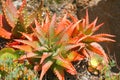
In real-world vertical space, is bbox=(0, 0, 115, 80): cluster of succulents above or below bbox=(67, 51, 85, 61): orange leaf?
above

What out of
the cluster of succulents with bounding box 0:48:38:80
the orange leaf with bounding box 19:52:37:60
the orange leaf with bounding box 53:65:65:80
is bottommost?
the orange leaf with bounding box 53:65:65:80

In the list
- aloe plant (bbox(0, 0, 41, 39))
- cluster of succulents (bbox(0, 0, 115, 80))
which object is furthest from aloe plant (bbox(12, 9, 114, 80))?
aloe plant (bbox(0, 0, 41, 39))

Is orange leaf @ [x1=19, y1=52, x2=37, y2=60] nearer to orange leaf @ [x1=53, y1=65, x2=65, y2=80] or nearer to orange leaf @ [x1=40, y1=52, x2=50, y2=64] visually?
orange leaf @ [x1=40, y1=52, x2=50, y2=64]

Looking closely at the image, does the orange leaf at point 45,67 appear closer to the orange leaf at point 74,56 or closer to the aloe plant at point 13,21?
the orange leaf at point 74,56

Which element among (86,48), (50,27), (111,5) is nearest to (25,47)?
(50,27)

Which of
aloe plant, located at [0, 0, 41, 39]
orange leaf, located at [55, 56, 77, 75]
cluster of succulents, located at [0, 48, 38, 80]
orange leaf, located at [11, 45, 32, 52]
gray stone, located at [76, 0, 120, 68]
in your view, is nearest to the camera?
cluster of succulents, located at [0, 48, 38, 80]

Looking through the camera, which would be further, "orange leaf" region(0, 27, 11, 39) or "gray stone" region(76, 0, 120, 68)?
"gray stone" region(76, 0, 120, 68)

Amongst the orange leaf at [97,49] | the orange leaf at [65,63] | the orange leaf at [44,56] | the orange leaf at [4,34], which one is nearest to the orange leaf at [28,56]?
the orange leaf at [44,56]

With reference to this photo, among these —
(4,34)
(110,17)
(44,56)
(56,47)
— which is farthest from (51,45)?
(110,17)

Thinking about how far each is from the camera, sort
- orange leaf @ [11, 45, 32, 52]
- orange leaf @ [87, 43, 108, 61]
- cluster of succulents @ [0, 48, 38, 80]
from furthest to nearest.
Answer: orange leaf @ [87, 43, 108, 61], orange leaf @ [11, 45, 32, 52], cluster of succulents @ [0, 48, 38, 80]
